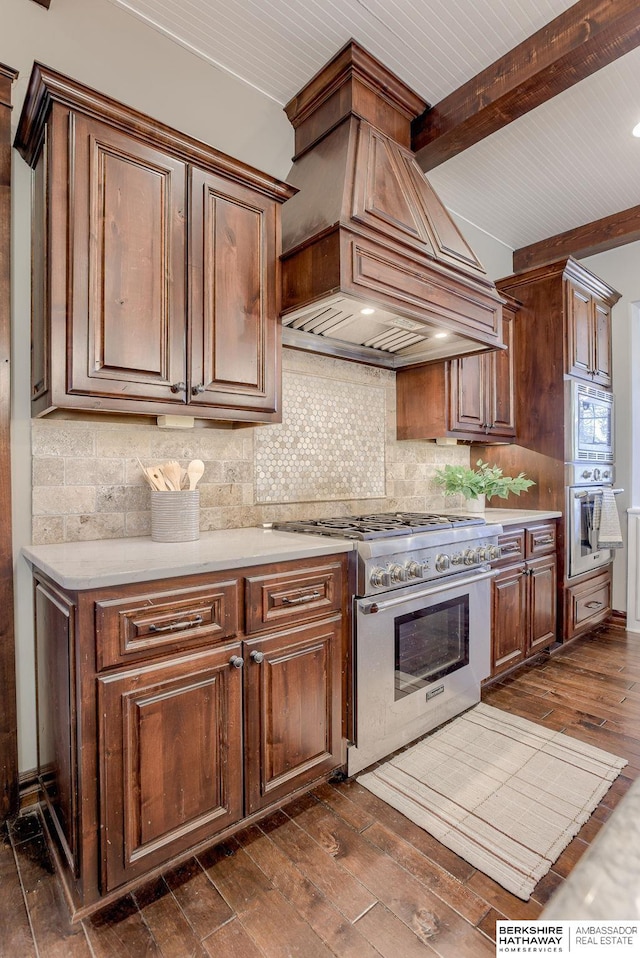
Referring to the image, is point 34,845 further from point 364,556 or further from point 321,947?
point 364,556

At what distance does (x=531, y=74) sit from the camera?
2.20 meters

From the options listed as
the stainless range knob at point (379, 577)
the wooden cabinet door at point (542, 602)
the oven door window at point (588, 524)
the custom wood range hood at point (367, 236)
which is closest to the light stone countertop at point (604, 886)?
the stainless range knob at point (379, 577)

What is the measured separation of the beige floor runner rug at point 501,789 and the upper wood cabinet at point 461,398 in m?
1.75

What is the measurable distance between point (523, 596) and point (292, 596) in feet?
6.33

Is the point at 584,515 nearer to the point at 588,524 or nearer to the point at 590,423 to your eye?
the point at 588,524

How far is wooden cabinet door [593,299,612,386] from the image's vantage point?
3.81 m

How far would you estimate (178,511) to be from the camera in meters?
1.95

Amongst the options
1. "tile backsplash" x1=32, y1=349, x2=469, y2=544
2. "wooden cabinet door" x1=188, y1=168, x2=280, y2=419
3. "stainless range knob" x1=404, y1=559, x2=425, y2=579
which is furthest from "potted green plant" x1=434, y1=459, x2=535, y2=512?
"wooden cabinet door" x1=188, y1=168, x2=280, y2=419

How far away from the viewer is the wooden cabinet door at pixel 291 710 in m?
1.67

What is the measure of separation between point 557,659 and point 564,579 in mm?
543

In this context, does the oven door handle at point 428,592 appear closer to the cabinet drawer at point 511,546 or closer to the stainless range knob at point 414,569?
the stainless range knob at point 414,569

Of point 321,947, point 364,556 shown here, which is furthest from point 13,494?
point 321,947

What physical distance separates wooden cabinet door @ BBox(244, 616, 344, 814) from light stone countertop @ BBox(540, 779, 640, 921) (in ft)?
4.71

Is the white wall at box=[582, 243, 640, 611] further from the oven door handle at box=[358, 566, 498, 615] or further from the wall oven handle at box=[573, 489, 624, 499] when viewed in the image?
the oven door handle at box=[358, 566, 498, 615]
